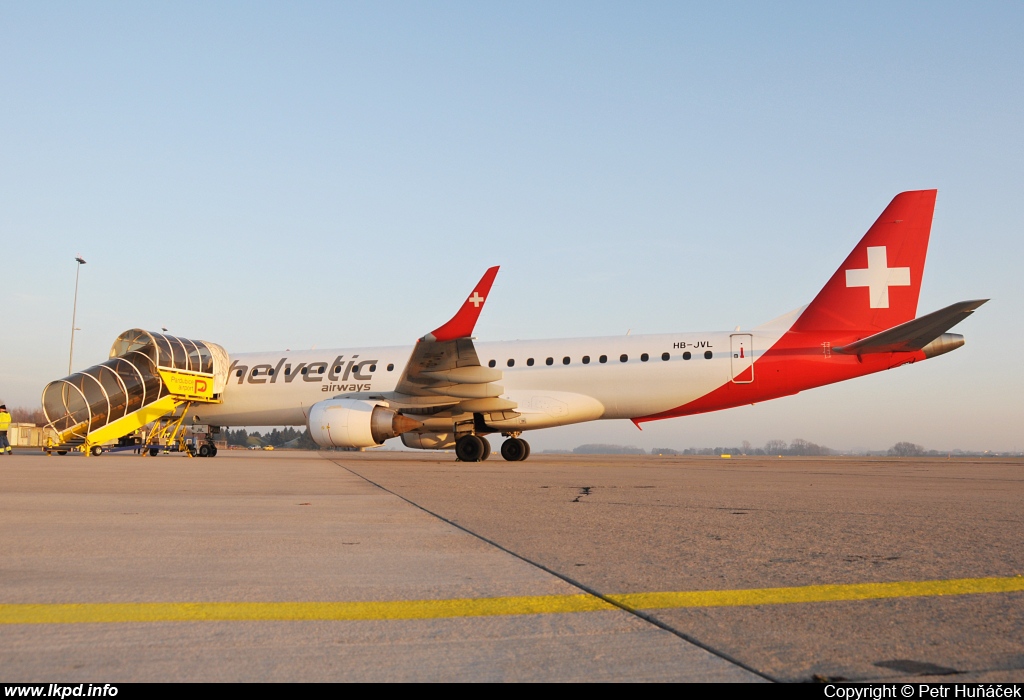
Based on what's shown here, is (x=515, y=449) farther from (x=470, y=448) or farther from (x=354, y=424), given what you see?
(x=354, y=424)

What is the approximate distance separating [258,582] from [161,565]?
2.46 feet

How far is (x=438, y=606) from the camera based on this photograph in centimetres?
294

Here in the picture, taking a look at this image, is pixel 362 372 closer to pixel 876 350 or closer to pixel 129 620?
pixel 876 350

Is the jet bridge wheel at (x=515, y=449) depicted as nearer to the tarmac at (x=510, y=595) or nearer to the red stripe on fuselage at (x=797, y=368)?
the red stripe on fuselage at (x=797, y=368)

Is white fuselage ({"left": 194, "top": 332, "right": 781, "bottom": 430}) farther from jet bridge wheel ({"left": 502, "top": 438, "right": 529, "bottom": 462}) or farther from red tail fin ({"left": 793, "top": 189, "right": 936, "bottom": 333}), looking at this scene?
red tail fin ({"left": 793, "top": 189, "right": 936, "bottom": 333})

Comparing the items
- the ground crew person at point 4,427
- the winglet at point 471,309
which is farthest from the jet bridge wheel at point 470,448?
the ground crew person at point 4,427

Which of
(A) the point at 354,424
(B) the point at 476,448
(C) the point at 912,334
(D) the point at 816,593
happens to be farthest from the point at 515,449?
(D) the point at 816,593

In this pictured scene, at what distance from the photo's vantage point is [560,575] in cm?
362

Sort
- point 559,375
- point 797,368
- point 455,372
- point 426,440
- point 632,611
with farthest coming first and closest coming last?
point 426,440, point 559,375, point 455,372, point 797,368, point 632,611

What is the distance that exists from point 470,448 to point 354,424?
3181 millimetres

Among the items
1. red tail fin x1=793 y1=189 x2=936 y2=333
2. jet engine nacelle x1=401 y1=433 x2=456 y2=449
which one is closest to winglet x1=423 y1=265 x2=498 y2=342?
jet engine nacelle x1=401 y1=433 x2=456 y2=449

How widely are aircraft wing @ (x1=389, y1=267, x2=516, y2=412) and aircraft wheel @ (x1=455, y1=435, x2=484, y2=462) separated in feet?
2.57

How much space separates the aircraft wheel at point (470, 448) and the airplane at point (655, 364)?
32 mm

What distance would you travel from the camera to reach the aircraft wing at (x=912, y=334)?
1594cm
